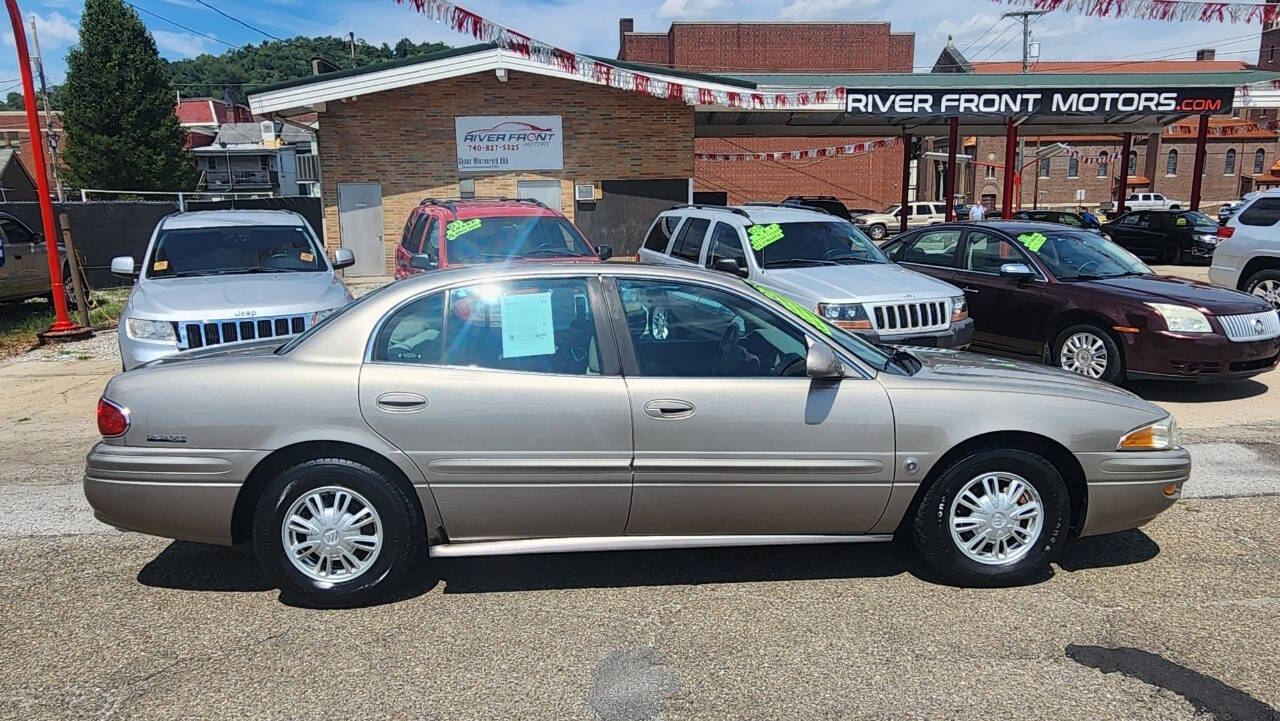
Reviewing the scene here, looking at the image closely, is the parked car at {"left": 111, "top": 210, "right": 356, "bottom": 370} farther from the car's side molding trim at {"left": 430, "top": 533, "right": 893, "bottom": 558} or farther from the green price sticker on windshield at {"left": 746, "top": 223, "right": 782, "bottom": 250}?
the green price sticker on windshield at {"left": 746, "top": 223, "right": 782, "bottom": 250}

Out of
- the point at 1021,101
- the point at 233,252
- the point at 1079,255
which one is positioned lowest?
the point at 1079,255

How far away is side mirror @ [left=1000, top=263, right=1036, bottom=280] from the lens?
8.74m

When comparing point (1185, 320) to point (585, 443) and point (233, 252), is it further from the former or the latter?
point (233, 252)

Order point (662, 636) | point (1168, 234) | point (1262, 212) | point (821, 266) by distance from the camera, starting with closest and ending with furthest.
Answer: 1. point (662, 636)
2. point (821, 266)
3. point (1262, 212)
4. point (1168, 234)

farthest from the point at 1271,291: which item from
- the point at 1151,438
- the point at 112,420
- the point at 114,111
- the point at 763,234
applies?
the point at 114,111

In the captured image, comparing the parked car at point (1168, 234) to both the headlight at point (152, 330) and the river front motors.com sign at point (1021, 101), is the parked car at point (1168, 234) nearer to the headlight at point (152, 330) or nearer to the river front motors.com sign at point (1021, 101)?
the river front motors.com sign at point (1021, 101)

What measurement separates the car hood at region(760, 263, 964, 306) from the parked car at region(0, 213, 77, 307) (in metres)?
10.8

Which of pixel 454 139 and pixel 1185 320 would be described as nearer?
pixel 1185 320

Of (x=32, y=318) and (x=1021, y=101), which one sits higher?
(x=1021, y=101)

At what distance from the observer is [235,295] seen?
7.22 m

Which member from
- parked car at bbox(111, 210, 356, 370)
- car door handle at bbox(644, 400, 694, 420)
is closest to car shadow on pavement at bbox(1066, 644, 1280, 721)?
car door handle at bbox(644, 400, 694, 420)

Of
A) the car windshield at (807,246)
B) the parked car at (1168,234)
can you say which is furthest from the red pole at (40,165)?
the parked car at (1168,234)

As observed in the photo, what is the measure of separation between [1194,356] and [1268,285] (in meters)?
4.85

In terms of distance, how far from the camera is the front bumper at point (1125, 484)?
164 inches
